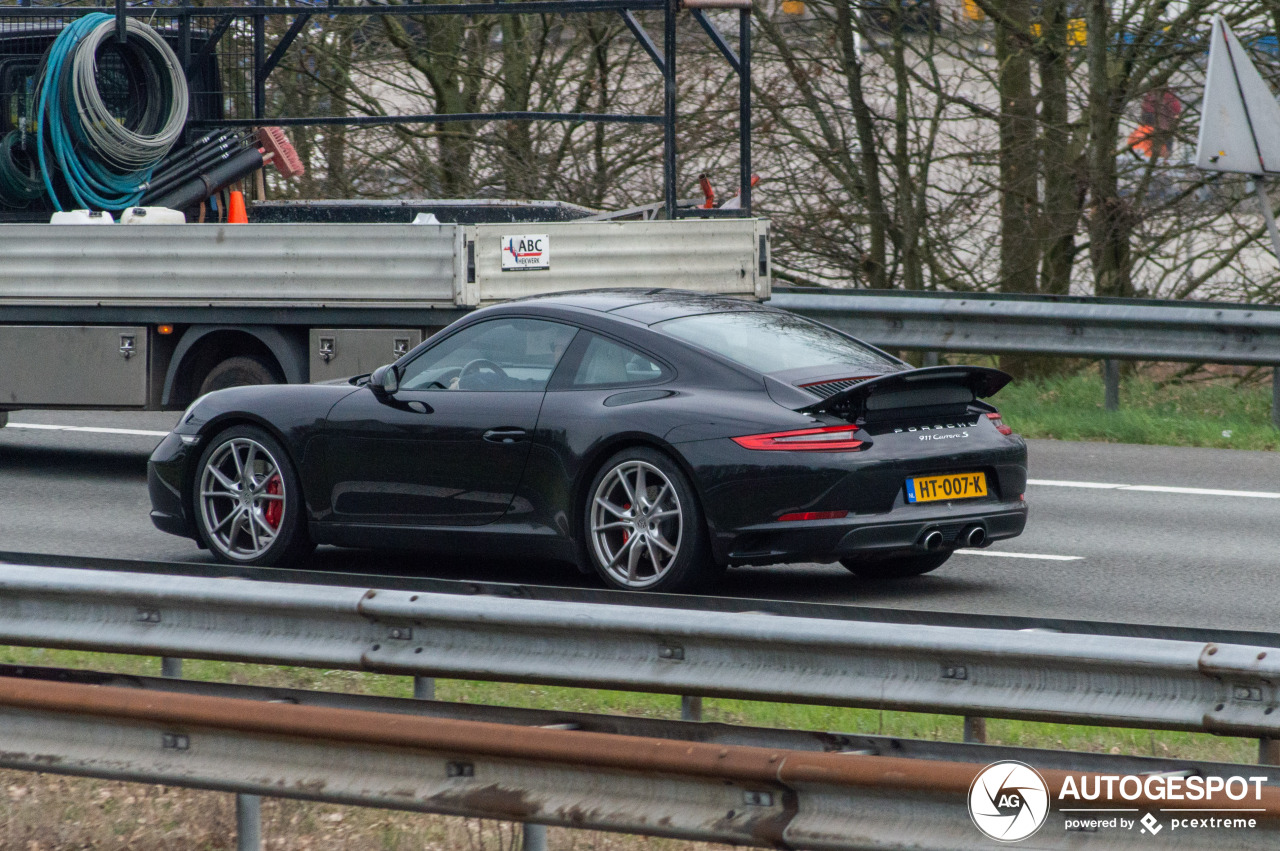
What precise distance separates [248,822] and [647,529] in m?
3.42

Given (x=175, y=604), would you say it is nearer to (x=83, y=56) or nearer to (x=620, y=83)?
(x=83, y=56)

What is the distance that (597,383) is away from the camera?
26.5ft

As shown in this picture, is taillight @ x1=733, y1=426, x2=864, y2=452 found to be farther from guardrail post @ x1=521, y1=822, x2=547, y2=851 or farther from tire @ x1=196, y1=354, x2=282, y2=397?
tire @ x1=196, y1=354, x2=282, y2=397

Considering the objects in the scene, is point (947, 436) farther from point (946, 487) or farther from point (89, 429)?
point (89, 429)

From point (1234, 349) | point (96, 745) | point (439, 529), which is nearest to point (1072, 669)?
point (96, 745)

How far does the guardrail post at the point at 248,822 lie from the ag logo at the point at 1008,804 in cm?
→ 183

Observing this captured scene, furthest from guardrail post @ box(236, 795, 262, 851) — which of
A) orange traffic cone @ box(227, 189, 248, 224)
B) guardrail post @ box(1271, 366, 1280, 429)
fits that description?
guardrail post @ box(1271, 366, 1280, 429)

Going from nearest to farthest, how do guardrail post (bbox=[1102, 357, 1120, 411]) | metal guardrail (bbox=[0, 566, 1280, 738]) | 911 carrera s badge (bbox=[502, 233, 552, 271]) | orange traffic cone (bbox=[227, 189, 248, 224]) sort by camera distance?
1. metal guardrail (bbox=[0, 566, 1280, 738])
2. 911 carrera s badge (bbox=[502, 233, 552, 271])
3. guardrail post (bbox=[1102, 357, 1120, 411])
4. orange traffic cone (bbox=[227, 189, 248, 224])

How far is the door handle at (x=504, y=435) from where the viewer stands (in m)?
8.06

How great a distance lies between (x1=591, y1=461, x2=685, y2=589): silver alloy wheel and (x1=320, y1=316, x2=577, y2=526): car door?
0.48m

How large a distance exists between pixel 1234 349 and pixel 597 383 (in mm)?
7348

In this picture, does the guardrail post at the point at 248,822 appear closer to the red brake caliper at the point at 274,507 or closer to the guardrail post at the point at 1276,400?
the red brake caliper at the point at 274,507

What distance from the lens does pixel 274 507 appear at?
29.1 ft

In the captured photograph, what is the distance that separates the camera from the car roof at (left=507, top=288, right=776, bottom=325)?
8.34 meters
